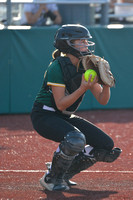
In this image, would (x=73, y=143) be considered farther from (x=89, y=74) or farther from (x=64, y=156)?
(x=89, y=74)

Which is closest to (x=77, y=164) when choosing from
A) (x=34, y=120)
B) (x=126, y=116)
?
(x=34, y=120)

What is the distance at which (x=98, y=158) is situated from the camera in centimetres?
443

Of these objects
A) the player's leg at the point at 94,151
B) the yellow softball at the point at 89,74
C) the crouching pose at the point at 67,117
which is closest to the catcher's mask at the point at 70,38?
the crouching pose at the point at 67,117

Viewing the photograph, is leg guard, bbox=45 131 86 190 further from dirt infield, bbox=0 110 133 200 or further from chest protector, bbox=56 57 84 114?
chest protector, bbox=56 57 84 114

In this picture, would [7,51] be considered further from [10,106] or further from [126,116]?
[126,116]

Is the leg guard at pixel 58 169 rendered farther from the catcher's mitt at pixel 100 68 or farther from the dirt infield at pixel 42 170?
the catcher's mitt at pixel 100 68

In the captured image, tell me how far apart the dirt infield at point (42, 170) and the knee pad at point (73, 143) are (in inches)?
15.9

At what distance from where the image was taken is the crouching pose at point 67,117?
420 cm

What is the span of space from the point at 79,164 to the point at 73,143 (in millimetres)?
468

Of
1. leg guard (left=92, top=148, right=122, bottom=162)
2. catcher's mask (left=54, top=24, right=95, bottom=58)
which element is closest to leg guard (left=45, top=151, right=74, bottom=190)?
leg guard (left=92, top=148, right=122, bottom=162)

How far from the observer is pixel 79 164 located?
4.50 metres

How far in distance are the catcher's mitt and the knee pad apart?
0.53m

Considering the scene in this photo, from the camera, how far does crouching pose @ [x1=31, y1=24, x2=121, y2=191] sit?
4199mm

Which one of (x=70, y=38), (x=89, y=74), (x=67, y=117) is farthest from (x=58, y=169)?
(x=70, y=38)
